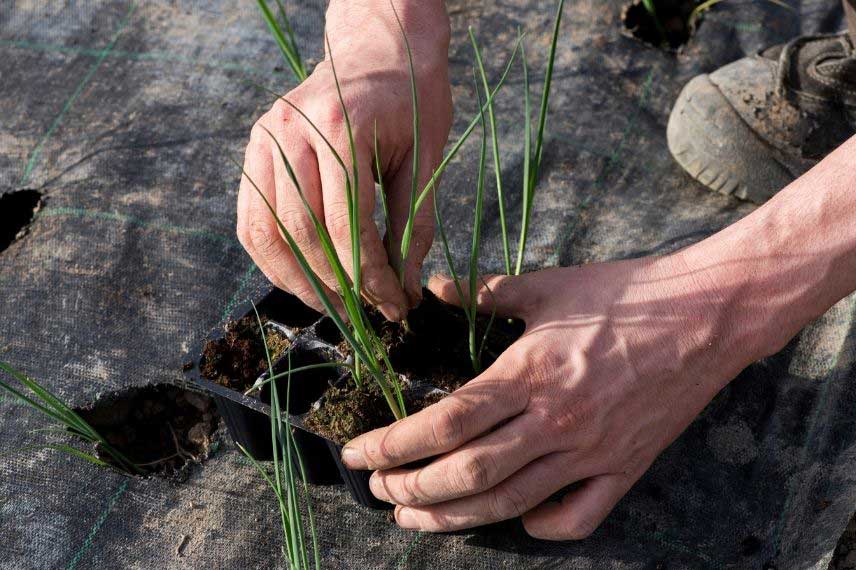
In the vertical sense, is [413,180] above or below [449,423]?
above

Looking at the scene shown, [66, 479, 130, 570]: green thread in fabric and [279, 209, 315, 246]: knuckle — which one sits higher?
[279, 209, 315, 246]: knuckle

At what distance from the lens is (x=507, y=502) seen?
1165mm

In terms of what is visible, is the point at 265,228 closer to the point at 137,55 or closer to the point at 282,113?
the point at 282,113

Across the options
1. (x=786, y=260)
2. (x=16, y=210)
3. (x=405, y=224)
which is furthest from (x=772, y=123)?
(x=16, y=210)

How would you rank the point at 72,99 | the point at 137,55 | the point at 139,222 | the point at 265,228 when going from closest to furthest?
the point at 265,228 → the point at 139,222 → the point at 72,99 → the point at 137,55

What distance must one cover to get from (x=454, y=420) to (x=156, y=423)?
0.75 metres

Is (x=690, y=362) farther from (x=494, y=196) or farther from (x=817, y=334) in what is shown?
(x=494, y=196)

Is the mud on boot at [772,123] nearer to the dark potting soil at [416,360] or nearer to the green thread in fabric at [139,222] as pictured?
the dark potting soil at [416,360]

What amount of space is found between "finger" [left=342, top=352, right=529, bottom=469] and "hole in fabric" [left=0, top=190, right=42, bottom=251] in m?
1.20

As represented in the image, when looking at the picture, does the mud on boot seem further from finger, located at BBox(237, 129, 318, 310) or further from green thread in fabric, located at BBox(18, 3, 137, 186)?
green thread in fabric, located at BBox(18, 3, 137, 186)

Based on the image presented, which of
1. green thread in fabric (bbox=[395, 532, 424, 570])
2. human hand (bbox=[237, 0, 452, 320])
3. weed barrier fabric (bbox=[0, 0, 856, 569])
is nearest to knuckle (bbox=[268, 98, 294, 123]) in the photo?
human hand (bbox=[237, 0, 452, 320])

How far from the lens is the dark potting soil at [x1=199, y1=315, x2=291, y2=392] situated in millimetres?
1351

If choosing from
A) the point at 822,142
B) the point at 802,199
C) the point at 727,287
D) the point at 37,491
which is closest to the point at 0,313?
the point at 37,491

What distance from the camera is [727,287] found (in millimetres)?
1188
